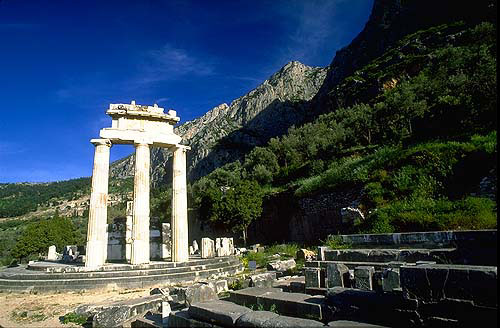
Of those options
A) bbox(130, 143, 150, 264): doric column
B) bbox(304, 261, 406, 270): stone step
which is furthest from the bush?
bbox(130, 143, 150, 264): doric column

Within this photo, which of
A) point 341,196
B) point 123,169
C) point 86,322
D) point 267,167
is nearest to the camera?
point 86,322

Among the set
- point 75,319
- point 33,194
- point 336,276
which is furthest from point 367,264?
point 33,194

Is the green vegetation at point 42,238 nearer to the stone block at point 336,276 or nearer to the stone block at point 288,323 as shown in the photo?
the stone block at point 336,276

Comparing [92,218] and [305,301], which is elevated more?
[92,218]

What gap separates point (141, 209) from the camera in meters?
16.0

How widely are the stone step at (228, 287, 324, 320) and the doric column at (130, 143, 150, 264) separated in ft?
33.1

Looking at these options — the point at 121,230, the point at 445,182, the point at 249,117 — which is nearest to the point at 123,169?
the point at 249,117

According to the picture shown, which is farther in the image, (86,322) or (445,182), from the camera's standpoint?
(445,182)

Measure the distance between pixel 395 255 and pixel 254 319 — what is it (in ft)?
16.3

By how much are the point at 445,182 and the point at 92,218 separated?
19.4 m

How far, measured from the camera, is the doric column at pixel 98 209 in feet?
48.9

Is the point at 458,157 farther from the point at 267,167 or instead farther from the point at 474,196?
the point at 267,167

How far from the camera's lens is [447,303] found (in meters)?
3.71

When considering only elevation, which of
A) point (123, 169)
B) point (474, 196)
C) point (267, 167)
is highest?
point (123, 169)
